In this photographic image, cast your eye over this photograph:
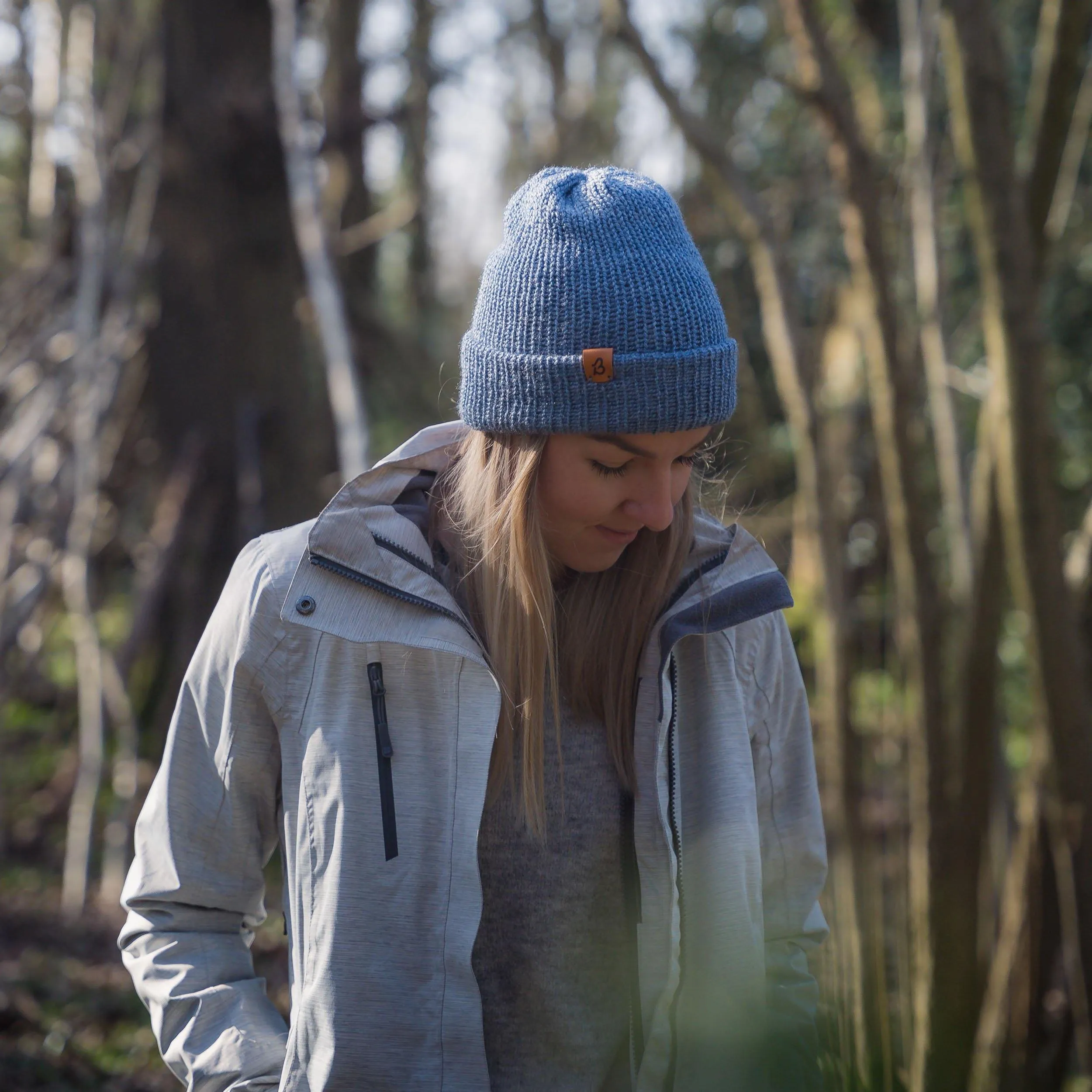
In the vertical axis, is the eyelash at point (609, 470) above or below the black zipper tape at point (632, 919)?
above

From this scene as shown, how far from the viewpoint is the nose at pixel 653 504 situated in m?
1.57

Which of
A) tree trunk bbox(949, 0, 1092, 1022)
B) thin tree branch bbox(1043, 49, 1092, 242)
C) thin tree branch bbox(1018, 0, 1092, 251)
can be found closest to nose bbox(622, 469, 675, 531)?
tree trunk bbox(949, 0, 1092, 1022)

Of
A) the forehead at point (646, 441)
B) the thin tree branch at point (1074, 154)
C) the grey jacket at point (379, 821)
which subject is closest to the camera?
the grey jacket at point (379, 821)

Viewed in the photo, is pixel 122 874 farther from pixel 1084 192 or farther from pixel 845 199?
pixel 1084 192

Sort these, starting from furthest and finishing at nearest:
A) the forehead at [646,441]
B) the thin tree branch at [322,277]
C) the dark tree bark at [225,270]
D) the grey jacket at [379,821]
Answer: the dark tree bark at [225,270], the thin tree branch at [322,277], the forehead at [646,441], the grey jacket at [379,821]

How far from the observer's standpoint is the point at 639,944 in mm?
1534

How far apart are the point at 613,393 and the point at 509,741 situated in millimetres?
461

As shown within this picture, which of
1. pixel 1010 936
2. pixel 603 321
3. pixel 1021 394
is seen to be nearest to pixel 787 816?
pixel 603 321

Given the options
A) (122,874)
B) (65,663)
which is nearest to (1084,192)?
(122,874)

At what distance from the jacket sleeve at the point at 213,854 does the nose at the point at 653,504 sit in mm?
476

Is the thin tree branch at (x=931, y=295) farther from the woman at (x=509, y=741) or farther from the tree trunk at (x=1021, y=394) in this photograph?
the woman at (x=509, y=741)

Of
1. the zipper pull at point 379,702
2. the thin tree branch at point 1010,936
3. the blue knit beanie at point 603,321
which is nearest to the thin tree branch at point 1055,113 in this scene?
the thin tree branch at point 1010,936

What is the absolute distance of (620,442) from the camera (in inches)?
61.3

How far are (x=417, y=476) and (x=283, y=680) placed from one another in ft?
1.24
